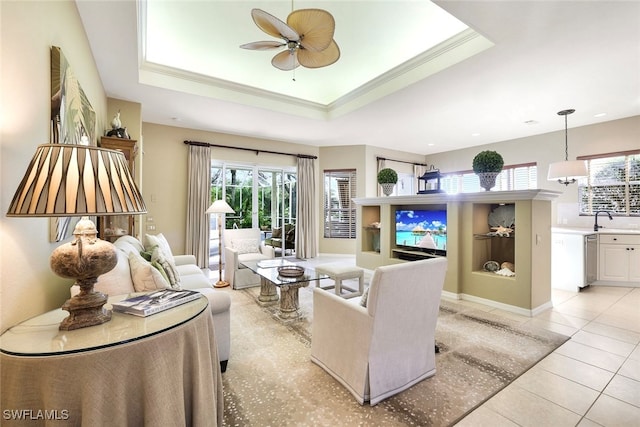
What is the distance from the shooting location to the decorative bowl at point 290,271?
10.8 feet

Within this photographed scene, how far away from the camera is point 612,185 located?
512 cm

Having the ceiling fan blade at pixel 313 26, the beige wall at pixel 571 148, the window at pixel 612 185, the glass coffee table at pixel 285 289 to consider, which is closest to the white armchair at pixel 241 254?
the glass coffee table at pixel 285 289

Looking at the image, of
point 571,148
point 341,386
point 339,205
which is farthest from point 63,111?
point 571,148

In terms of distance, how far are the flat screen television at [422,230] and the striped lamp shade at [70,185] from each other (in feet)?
13.2

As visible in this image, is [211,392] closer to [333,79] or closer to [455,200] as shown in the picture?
[455,200]

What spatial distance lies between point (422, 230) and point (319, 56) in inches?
116

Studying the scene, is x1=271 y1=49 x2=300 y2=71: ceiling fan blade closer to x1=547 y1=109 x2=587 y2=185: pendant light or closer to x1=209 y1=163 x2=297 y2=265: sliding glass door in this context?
x1=209 y1=163 x2=297 y2=265: sliding glass door

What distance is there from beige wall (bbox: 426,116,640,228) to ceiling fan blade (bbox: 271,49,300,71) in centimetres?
586

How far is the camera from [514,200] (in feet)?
11.1

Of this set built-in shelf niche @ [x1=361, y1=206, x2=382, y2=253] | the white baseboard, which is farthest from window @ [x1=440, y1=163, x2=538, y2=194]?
the white baseboard

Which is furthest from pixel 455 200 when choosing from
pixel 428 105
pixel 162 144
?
Result: pixel 162 144

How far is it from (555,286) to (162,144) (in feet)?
24.5

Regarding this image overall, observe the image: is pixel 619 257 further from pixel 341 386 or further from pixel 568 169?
pixel 341 386

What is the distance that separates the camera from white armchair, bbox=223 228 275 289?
4.27 m
